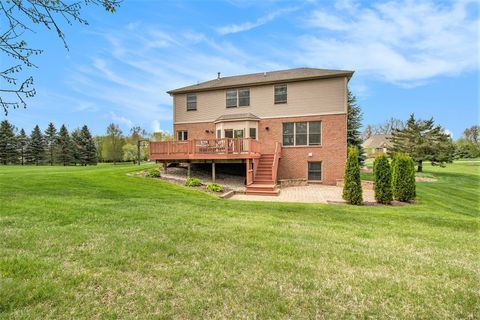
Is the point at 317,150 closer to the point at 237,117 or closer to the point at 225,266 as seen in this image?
the point at 237,117

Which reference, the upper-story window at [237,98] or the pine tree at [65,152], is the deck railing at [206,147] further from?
the pine tree at [65,152]

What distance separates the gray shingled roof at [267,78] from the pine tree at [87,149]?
30615mm

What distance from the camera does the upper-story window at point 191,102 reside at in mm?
17828

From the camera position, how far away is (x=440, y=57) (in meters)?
11.8

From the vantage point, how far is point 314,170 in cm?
1574

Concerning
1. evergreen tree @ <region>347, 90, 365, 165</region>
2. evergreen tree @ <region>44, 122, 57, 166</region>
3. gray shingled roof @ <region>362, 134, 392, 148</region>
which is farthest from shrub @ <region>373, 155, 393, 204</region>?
gray shingled roof @ <region>362, 134, 392, 148</region>

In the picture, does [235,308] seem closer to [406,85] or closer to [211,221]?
[211,221]

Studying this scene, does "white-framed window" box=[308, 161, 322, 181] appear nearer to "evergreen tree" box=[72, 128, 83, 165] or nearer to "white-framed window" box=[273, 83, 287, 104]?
"white-framed window" box=[273, 83, 287, 104]

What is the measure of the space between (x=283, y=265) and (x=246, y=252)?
638mm

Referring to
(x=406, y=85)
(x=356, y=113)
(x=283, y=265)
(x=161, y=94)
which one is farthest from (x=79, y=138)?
(x=283, y=265)

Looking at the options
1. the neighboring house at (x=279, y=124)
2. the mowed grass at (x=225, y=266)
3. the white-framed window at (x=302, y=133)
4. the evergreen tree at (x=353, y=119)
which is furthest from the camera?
the evergreen tree at (x=353, y=119)

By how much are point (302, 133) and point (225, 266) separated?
528 inches

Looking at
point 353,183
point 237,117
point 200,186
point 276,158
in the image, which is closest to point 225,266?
point 353,183

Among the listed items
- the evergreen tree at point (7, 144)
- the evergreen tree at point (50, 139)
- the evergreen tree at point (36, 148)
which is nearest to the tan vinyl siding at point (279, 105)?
the evergreen tree at point (50, 139)
